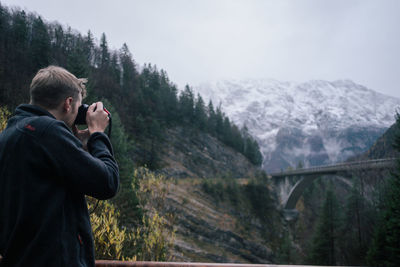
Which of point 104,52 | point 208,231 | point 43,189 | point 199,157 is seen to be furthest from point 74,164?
point 104,52

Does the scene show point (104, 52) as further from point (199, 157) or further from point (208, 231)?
point (208, 231)

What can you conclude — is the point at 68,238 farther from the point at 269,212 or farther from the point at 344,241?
the point at 269,212

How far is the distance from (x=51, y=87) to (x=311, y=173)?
1575 inches

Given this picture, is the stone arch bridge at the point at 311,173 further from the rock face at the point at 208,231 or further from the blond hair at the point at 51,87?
the blond hair at the point at 51,87

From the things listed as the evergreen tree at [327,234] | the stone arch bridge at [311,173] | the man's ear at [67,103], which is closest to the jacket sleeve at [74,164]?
the man's ear at [67,103]

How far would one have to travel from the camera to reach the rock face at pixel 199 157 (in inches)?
1398

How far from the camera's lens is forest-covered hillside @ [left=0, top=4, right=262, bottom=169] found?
23.5 metres

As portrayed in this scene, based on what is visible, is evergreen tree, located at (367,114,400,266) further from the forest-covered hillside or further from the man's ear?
the forest-covered hillside

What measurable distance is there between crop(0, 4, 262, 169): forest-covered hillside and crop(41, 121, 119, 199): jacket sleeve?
14.9 m

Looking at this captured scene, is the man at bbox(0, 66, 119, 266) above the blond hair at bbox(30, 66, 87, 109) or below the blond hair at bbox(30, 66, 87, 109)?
below

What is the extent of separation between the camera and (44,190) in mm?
1069

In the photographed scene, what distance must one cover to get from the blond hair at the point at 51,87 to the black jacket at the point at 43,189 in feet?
0.47

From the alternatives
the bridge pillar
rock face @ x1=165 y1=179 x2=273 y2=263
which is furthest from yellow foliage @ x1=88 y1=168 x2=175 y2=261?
the bridge pillar

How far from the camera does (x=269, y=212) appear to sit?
1262 inches
